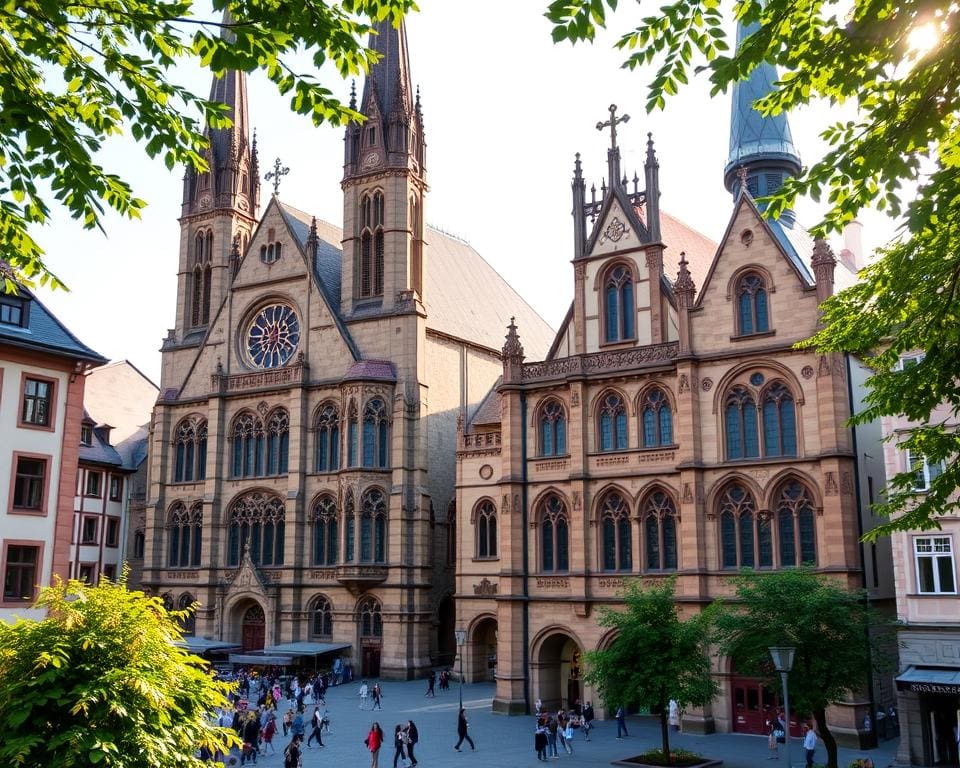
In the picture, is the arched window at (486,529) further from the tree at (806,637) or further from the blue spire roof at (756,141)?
the blue spire roof at (756,141)

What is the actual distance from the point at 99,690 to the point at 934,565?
27435 mm

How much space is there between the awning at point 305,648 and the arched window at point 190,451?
13.2m

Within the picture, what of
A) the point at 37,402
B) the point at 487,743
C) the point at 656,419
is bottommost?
the point at 487,743

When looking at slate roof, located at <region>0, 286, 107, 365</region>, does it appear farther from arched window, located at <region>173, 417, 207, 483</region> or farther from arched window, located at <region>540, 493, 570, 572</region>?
arched window, located at <region>173, 417, 207, 483</region>

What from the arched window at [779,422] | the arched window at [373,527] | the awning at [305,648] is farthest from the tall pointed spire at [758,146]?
the awning at [305,648]

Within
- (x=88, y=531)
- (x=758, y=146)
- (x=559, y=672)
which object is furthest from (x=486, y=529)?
(x=88, y=531)

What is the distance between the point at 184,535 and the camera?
6025 centimetres

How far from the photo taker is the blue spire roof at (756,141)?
46844 mm

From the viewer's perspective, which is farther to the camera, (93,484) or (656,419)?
(93,484)

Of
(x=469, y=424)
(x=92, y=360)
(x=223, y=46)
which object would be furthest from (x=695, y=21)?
(x=469, y=424)

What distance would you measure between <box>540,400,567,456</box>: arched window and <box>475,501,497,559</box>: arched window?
5.30m

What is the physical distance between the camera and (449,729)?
3669 cm

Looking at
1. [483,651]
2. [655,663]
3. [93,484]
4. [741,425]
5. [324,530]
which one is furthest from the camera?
[93,484]

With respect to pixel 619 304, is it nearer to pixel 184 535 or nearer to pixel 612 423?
pixel 612 423
